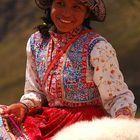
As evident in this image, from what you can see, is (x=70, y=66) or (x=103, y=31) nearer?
(x=70, y=66)

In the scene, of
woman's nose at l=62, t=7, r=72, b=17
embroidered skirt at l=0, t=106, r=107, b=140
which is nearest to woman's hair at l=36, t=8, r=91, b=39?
woman's nose at l=62, t=7, r=72, b=17

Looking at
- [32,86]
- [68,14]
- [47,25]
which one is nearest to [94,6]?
[68,14]

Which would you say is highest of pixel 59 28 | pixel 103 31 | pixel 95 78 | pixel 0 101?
pixel 59 28

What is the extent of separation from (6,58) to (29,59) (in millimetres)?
2497

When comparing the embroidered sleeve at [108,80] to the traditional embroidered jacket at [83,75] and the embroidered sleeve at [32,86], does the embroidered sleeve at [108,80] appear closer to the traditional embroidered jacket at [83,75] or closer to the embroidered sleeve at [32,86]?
the traditional embroidered jacket at [83,75]

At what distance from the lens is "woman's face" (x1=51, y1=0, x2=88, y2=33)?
1.95 m

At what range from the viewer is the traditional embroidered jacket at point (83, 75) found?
6.22 feet

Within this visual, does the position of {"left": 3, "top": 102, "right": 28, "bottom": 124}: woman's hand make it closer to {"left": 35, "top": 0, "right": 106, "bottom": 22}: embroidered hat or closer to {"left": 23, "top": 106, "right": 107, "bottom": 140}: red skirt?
{"left": 23, "top": 106, "right": 107, "bottom": 140}: red skirt

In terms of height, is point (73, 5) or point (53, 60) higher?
point (73, 5)

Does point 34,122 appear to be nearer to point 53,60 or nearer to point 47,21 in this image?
point 53,60

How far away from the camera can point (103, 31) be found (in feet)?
13.4

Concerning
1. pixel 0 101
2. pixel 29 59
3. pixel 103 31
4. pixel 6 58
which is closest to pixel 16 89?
pixel 0 101

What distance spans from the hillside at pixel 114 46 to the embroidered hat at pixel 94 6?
1.58 m

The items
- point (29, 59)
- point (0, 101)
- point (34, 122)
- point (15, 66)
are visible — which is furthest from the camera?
point (15, 66)
